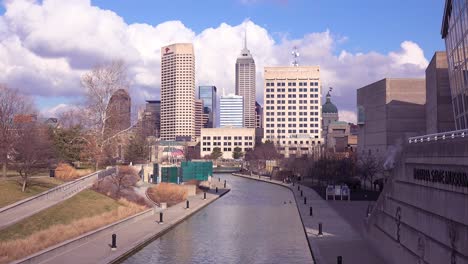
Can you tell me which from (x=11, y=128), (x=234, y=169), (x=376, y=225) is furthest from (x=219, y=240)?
(x=234, y=169)

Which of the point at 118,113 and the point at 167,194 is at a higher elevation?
the point at 118,113

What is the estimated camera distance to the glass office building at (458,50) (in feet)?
107

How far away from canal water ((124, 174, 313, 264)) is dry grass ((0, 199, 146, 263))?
432cm

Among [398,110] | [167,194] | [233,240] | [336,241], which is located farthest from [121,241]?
[398,110]

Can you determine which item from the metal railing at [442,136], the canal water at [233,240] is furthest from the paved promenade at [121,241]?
the metal railing at [442,136]

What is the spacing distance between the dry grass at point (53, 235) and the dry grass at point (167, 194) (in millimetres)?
17570

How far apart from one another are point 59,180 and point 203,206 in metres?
16.3

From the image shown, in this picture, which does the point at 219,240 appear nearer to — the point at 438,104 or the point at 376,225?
the point at 376,225

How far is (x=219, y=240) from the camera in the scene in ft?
124

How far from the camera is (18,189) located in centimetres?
4191

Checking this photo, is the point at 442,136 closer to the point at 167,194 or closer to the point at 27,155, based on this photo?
the point at 27,155

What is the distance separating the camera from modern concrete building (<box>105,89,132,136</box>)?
193 ft

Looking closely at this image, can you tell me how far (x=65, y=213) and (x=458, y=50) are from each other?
27858 mm

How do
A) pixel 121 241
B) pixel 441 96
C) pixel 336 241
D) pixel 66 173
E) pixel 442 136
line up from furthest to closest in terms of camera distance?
pixel 441 96, pixel 66 173, pixel 336 241, pixel 121 241, pixel 442 136
